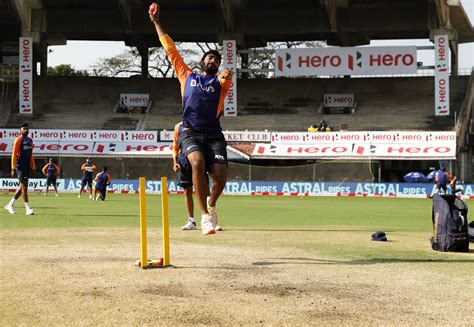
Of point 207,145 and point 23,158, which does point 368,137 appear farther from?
point 207,145

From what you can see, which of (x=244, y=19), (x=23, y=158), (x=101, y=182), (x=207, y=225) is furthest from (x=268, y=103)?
(x=207, y=225)

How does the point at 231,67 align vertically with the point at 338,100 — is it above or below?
above

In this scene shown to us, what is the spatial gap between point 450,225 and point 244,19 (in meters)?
48.6

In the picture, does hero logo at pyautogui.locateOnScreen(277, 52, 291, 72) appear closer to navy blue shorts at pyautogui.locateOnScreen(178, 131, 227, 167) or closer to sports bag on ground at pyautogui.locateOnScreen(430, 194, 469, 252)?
sports bag on ground at pyautogui.locateOnScreen(430, 194, 469, 252)

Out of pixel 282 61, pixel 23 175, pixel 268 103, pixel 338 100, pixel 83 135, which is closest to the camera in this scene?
pixel 23 175

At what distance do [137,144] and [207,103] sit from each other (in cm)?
3785

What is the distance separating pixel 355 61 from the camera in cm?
5169

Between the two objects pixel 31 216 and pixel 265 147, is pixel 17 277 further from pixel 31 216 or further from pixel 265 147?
pixel 265 147

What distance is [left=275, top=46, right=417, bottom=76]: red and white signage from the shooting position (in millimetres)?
51375

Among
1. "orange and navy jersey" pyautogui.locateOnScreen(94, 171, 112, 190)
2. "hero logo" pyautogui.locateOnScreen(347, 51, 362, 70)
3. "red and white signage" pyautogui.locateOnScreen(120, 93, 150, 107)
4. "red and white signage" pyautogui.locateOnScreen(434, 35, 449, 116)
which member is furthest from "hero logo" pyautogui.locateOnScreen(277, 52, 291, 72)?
"orange and navy jersey" pyautogui.locateOnScreen(94, 171, 112, 190)

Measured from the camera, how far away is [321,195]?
4203 centimetres

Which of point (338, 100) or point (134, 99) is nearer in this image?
point (338, 100)

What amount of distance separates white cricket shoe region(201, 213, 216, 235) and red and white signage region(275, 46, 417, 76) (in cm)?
4384

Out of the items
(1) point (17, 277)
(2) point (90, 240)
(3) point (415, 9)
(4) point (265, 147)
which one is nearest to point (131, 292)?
(1) point (17, 277)
